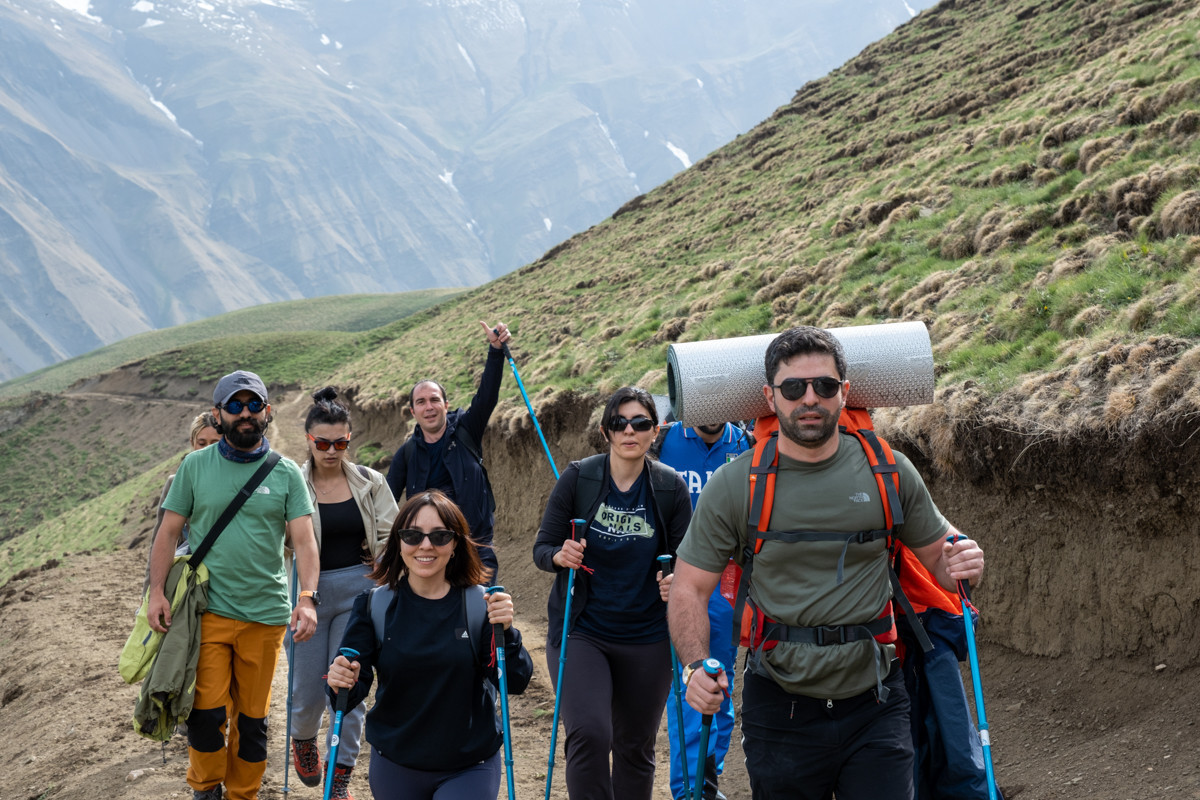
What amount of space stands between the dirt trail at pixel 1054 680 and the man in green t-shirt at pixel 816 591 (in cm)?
255

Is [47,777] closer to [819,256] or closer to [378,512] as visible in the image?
[378,512]

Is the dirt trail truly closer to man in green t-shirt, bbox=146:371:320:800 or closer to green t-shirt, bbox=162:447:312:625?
man in green t-shirt, bbox=146:371:320:800

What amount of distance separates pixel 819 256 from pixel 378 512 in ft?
45.2

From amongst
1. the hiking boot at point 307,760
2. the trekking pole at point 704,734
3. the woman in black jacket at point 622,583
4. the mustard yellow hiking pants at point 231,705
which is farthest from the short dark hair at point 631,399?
the hiking boot at point 307,760

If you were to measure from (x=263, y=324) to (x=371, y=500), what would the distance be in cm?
13405

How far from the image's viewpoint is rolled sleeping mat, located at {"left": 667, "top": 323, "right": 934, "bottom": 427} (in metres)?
4.43

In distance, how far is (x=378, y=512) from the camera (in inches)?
264

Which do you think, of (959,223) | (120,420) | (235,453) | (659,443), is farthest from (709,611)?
(120,420)

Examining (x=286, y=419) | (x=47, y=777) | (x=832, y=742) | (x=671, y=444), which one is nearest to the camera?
(x=832, y=742)

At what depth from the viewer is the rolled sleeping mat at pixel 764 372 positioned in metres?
4.43

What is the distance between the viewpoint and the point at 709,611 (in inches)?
238

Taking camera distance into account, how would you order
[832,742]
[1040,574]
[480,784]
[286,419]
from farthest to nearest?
[286,419] < [1040,574] < [480,784] < [832,742]

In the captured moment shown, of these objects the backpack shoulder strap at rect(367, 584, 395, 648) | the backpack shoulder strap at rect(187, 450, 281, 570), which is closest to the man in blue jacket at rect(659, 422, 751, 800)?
the backpack shoulder strap at rect(367, 584, 395, 648)

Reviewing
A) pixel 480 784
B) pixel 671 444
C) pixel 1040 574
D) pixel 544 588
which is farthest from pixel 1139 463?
pixel 544 588
